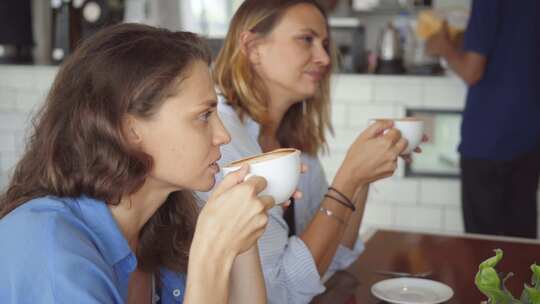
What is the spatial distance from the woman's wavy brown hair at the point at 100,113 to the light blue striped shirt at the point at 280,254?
0.43m

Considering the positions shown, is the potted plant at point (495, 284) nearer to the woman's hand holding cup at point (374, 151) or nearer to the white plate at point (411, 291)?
the white plate at point (411, 291)

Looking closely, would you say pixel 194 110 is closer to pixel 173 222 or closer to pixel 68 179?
pixel 68 179

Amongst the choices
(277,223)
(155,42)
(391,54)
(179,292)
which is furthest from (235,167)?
(391,54)

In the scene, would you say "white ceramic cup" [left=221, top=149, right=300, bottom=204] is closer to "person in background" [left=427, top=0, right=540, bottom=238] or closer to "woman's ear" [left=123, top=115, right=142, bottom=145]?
"woman's ear" [left=123, top=115, right=142, bottom=145]

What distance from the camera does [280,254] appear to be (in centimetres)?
132

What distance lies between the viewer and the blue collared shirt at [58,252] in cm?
77

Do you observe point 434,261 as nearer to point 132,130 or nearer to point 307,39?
point 307,39

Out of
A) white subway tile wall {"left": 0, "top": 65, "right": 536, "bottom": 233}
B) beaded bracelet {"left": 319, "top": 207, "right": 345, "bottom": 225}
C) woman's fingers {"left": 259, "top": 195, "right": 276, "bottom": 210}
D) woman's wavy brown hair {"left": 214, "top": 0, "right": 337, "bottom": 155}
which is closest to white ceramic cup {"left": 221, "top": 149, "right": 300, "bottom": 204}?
woman's fingers {"left": 259, "top": 195, "right": 276, "bottom": 210}

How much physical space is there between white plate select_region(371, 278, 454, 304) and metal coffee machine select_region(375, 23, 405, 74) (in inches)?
94.2

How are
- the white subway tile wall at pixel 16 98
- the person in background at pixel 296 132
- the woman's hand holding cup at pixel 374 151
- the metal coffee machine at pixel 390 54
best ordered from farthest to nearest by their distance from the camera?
the white subway tile wall at pixel 16 98 < the metal coffee machine at pixel 390 54 < the woman's hand holding cup at pixel 374 151 < the person in background at pixel 296 132

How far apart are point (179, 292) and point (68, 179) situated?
0.34 m

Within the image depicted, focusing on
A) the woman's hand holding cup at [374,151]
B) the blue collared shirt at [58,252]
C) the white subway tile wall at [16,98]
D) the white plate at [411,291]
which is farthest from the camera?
the white subway tile wall at [16,98]

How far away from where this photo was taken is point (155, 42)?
3.12 ft

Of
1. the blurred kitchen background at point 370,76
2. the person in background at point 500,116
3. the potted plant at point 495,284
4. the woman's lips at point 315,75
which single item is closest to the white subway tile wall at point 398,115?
the blurred kitchen background at point 370,76
